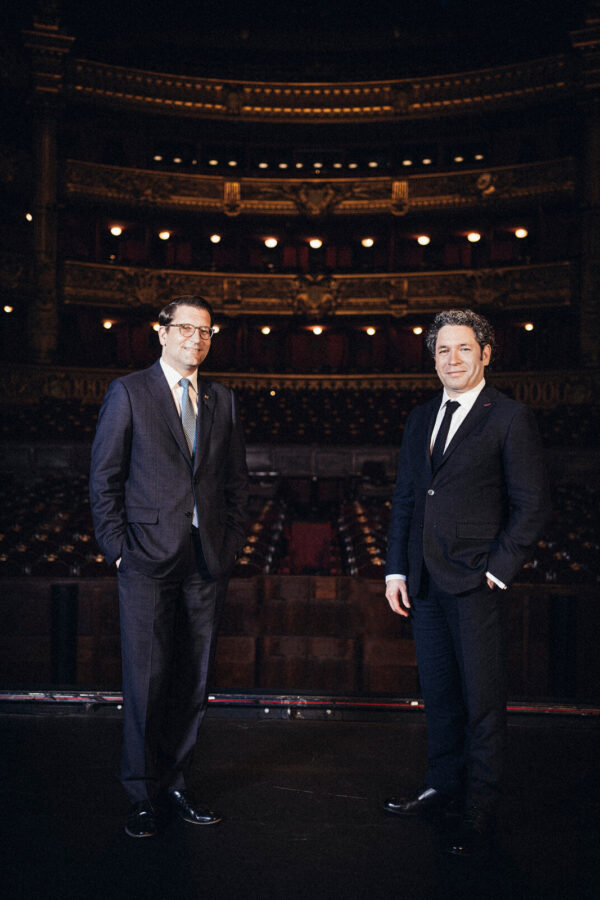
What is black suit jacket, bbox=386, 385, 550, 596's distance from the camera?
193 cm

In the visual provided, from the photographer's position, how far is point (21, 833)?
1952mm

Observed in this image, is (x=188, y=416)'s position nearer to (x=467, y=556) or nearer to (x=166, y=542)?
(x=166, y=542)

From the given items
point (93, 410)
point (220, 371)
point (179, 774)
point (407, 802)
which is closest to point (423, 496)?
point (407, 802)

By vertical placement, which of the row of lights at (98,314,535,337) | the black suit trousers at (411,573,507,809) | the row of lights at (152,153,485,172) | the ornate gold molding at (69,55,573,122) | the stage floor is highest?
the ornate gold molding at (69,55,573,122)

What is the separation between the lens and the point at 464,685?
2.02 metres

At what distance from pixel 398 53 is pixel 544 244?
5.62m

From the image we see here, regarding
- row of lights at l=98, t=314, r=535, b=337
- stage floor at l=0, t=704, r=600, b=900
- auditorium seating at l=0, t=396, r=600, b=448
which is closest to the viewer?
stage floor at l=0, t=704, r=600, b=900

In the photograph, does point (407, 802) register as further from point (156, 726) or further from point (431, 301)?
point (431, 301)

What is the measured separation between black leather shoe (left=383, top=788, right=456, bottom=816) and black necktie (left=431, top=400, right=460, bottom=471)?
3.04 ft

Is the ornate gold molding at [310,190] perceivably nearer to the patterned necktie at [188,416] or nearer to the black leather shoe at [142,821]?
the patterned necktie at [188,416]

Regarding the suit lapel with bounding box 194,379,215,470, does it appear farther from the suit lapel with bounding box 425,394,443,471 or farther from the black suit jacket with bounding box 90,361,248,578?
the suit lapel with bounding box 425,394,443,471

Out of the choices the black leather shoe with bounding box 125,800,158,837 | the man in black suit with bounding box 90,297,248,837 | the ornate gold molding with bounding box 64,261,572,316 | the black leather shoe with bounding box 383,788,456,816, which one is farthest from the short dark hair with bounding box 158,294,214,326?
the ornate gold molding with bounding box 64,261,572,316

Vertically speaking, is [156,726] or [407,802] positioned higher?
[156,726]

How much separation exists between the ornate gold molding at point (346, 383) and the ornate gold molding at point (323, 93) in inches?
224
